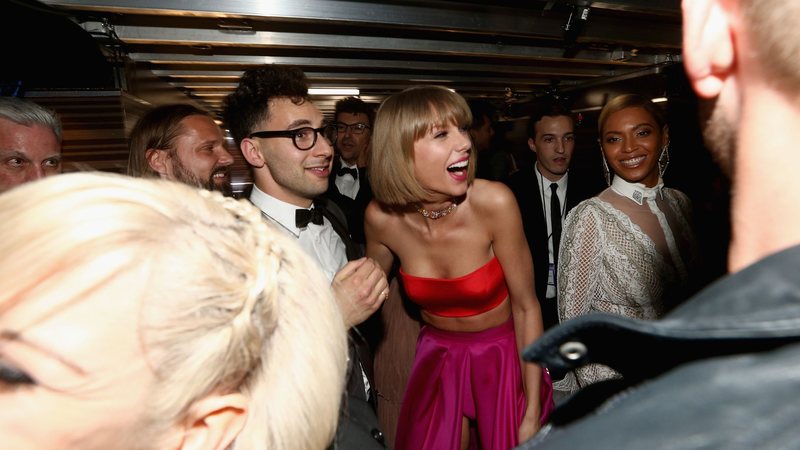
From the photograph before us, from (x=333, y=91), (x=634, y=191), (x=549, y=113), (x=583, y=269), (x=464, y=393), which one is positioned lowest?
(x=464, y=393)

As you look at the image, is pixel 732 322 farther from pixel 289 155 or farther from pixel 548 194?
pixel 548 194

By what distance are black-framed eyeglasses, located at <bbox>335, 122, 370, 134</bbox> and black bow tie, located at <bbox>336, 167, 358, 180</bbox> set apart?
0.38m

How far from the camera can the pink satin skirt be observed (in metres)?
2.18

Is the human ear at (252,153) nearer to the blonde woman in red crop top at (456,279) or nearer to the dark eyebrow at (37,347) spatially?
the blonde woman in red crop top at (456,279)

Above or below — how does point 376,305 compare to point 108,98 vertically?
below

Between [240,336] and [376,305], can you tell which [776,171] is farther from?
[376,305]

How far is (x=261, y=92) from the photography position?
7.28 ft

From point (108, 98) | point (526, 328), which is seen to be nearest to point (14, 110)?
point (108, 98)

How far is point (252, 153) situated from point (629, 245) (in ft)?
6.20

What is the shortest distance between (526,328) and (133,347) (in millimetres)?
1877

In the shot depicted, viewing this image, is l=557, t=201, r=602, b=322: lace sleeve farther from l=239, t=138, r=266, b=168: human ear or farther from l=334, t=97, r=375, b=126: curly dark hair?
l=334, t=97, r=375, b=126: curly dark hair

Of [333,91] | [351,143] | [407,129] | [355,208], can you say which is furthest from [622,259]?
[333,91]

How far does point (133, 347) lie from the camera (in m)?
0.62

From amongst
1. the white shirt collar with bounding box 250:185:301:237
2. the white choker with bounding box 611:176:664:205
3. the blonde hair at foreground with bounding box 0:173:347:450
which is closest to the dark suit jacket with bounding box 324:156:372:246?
the white shirt collar with bounding box 250:185:301:237
